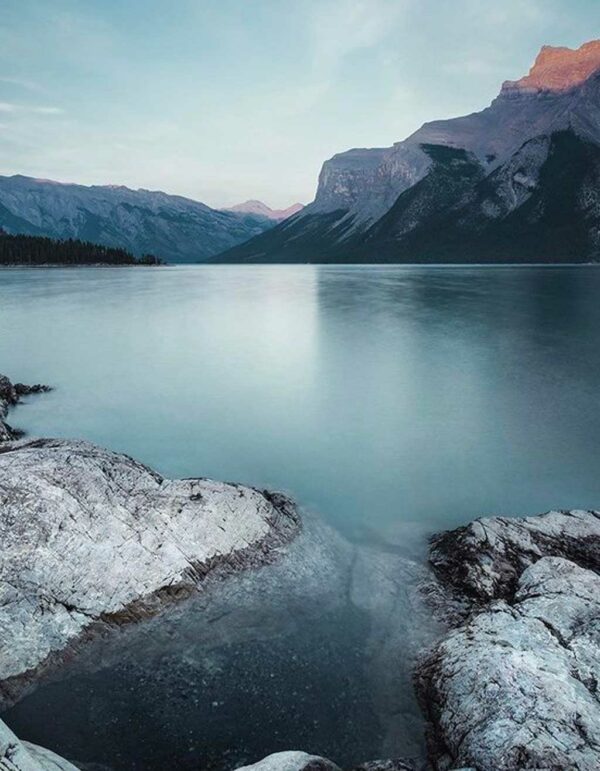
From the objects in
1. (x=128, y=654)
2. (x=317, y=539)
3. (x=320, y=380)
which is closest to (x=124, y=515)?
(x=128, y=654)

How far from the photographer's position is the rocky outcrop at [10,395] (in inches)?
655

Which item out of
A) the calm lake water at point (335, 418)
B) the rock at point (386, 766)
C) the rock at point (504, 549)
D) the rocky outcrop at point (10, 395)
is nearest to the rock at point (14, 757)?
the calm lake water at point (335, 418)

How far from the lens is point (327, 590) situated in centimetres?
1013

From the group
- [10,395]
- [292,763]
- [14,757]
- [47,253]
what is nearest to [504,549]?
[292,763]

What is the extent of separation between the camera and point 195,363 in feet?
106

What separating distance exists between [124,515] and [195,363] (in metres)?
22.6

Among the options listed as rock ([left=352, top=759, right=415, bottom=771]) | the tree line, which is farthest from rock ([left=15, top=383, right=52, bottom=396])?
the tree line

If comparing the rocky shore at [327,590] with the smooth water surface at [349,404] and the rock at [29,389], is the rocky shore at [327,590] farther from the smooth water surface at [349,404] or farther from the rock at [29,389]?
the rock at [29,389]

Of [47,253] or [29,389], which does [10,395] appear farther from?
[47,253]

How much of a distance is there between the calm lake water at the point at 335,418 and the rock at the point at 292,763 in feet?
3.04

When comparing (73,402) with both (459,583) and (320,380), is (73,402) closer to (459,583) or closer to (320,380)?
(320,380)

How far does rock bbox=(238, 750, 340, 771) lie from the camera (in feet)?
19.4

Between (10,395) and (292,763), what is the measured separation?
2085 centimetres

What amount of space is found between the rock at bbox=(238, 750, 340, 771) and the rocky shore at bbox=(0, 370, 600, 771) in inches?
0.7
